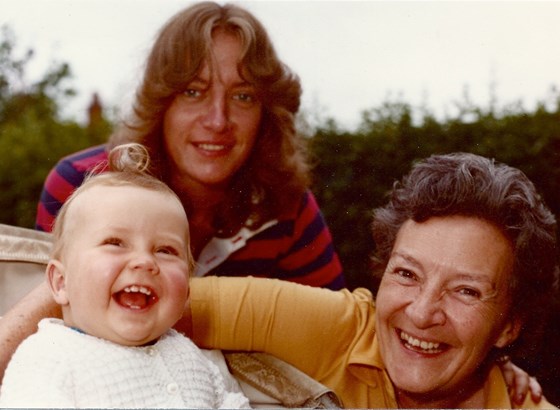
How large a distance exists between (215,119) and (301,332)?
3.17 feet

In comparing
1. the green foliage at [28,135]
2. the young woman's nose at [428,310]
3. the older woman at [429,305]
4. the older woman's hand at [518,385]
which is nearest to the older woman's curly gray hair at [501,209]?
the older woman at [429,305]

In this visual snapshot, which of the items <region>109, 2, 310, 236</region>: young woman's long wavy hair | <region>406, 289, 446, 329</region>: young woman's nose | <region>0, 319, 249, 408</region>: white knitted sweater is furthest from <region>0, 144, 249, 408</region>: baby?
<region>109, 2, 310, 236</region>: young woman's long wavy hair

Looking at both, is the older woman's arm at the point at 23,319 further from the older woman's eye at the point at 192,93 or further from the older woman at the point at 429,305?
the older woman's eye at the point at 192,93

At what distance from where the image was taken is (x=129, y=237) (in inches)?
68.2

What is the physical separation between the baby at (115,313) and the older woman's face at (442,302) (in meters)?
0.59

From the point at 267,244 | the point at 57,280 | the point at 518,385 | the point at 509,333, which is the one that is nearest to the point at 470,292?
the point at 509,333

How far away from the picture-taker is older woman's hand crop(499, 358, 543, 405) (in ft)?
7.90

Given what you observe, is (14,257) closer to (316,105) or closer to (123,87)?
(123,87)

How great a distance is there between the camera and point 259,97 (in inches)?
120

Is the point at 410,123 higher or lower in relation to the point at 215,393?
higher

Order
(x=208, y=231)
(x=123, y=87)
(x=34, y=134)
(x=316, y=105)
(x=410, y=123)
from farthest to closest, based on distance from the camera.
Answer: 1. (x=34, y=134)
2. (x=316, y=105)
3. (x=410, y=123)
4. (x=123, y=87)
5. (x=208, y=231)

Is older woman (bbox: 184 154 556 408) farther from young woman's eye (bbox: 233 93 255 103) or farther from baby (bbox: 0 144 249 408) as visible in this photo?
young woman's eye (bbox: 233 93 255 103)

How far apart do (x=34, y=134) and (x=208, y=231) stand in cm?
374

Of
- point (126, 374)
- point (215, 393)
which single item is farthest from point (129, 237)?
point (215, 393)
